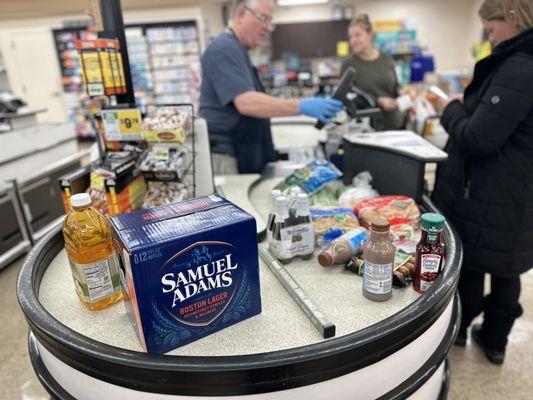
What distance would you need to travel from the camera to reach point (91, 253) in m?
1.12

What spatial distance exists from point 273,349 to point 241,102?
150 centimetres

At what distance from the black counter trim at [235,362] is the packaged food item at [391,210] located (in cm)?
49

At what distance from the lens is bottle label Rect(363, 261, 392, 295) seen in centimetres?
112

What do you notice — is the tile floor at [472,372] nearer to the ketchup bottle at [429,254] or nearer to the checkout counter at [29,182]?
the checkout counter at [29,182]

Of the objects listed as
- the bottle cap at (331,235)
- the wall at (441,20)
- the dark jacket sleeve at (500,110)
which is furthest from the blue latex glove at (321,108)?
the wall at (441,20)

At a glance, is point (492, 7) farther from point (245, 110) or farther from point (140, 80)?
point (140, 80)

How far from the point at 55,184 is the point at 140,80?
481 centimetres

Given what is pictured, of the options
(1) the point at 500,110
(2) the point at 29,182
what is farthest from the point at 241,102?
(2) the point at 29,182

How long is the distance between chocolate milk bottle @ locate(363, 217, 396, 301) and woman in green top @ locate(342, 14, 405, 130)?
285 centimetres

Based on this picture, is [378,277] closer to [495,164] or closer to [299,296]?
[299,296]

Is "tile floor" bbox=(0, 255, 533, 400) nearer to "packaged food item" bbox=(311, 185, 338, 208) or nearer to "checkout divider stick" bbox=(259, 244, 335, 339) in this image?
"packaged food item" bbox=(311, 185, 338, 208)

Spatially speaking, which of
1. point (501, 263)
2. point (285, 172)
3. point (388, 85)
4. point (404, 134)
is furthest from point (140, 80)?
point (501, 263)

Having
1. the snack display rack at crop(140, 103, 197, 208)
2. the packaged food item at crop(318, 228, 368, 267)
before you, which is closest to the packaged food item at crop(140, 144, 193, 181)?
the snack display rack at crop(140, 103, 197, 208)

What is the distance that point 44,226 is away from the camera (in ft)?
13.3
